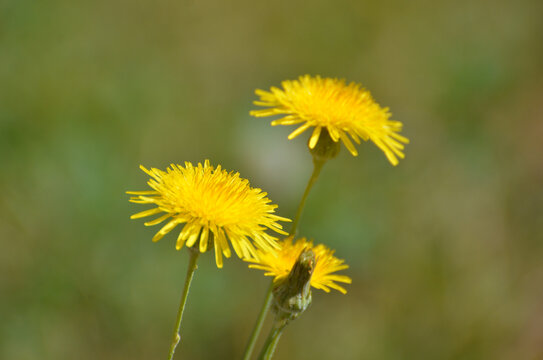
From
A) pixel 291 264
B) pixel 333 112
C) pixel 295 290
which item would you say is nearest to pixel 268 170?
pixel 333 112

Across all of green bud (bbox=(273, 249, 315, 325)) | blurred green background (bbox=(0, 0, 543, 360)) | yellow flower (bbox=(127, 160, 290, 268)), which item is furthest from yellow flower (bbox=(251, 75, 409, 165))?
blurred green background (bbox=(0, 0, 543, 360))

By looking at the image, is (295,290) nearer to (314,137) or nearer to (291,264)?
(291,264)

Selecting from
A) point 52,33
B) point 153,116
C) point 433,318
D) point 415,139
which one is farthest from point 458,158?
point 52,33

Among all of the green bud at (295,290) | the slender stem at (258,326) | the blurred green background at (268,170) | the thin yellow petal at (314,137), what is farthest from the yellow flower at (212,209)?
the blurred green background at (268,170)

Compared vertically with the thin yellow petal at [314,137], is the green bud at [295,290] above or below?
below

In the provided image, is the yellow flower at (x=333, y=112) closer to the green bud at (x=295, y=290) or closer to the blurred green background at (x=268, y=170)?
the green bud at (x=295, y=290)

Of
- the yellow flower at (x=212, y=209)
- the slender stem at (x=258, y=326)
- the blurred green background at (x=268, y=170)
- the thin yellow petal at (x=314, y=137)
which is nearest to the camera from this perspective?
the yellow flower at (x=212, y=209)
